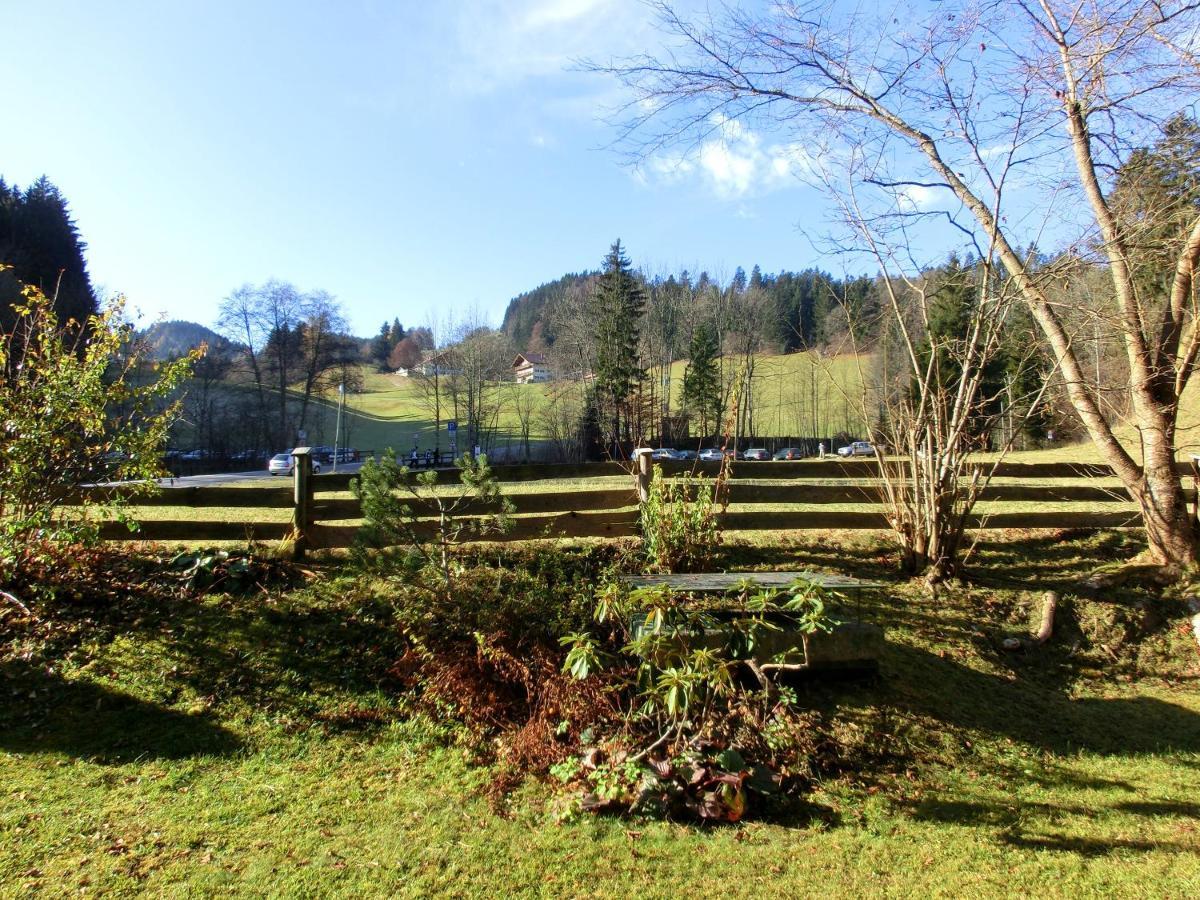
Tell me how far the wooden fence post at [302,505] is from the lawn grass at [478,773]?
447 millimetres

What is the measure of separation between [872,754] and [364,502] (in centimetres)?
417

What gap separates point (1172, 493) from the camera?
24.6 ft

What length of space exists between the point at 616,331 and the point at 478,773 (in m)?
33.6

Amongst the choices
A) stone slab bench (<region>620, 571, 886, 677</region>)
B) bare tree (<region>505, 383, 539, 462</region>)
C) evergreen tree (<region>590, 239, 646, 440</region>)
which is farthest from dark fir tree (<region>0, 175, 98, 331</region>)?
stone slab bench (<region>620, 571, 886, 677</region>)

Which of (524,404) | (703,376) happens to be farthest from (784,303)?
(524,404)

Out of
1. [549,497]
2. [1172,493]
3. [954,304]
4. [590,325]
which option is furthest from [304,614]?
[590,325]

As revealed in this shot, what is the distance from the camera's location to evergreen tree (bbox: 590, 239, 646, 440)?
36031 mm

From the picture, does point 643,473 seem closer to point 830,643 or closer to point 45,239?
point 830,643

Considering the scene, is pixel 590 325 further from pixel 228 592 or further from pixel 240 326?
pixel 228 592

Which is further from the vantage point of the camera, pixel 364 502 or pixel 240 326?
pixel 240 326

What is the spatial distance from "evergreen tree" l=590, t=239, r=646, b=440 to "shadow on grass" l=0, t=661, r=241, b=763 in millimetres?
30119

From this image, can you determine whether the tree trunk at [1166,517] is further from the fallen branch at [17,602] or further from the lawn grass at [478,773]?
the fallen branch at [17,602]

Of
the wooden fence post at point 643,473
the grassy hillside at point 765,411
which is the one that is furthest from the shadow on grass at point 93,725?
the grassy hillside at point 765,411

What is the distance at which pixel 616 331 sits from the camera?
36.7 m
